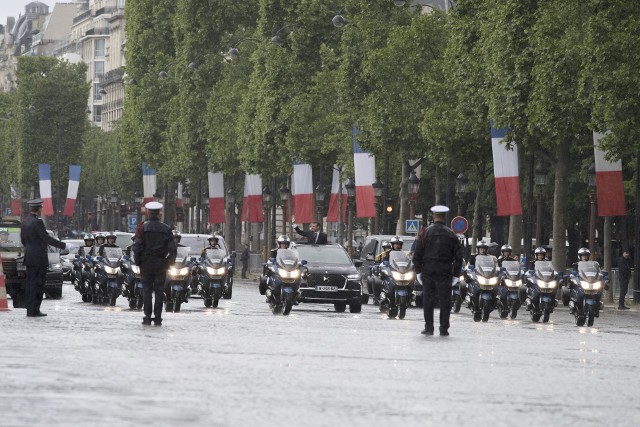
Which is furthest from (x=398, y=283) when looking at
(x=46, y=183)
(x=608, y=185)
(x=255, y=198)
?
(x=46, y=183)

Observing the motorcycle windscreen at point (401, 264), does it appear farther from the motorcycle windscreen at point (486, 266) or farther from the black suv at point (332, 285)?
the black suv at point (332, 285)

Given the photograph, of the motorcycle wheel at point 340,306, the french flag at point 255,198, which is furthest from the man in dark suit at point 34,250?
the french flag at point 255,198

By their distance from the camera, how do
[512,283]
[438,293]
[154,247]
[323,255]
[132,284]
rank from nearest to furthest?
[438,293] < [154,247] < [132,284] < [512,283] < [323,255]

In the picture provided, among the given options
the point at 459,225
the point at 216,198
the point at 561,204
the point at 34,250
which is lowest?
the point at 34,250

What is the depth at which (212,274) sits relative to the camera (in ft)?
127

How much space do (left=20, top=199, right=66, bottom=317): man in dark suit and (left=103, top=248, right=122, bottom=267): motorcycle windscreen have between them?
37.5 ft

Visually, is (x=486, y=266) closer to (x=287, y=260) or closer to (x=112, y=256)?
(x=287, y=260)

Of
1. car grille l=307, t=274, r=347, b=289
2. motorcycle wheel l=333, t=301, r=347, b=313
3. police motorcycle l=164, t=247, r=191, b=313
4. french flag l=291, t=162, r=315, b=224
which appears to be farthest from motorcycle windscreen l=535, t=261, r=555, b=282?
french flag l=291, t=162, r=315, b=224

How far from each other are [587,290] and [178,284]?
762 cm

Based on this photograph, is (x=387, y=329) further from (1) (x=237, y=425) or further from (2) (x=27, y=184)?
(2) (x=27, y=184)

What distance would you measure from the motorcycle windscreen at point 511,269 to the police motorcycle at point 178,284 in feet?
20.0

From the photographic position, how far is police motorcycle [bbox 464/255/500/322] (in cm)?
3556

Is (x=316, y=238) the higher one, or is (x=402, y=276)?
(x=316, y=238)

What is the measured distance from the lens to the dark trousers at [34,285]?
27.8 m
